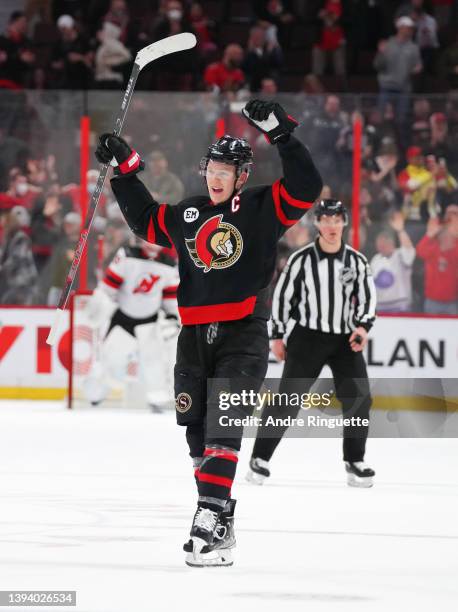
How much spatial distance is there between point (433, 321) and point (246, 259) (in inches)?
196

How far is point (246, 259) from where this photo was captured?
4.16 meters

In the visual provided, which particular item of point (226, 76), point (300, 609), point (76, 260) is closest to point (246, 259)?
point (76, 260)

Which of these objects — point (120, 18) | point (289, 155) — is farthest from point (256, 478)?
point (120, 18)

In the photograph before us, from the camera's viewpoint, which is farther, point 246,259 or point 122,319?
point 122,319

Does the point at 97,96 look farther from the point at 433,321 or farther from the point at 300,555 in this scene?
the point at 300,555

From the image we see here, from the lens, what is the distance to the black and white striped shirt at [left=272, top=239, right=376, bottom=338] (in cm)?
616

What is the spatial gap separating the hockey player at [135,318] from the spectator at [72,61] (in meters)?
3.01

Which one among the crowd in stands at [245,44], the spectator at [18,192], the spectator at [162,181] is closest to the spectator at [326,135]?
the spectator at [162,181]

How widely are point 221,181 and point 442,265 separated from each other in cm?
511

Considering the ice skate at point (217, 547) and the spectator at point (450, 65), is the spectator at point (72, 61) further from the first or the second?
the ice skate at point (217, 547)

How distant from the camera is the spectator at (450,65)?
11.1 m

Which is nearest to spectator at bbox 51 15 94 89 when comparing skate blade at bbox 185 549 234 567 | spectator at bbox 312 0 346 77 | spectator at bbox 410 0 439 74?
spectator at bbox 312 0 346 77

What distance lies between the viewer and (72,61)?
38.0 feet

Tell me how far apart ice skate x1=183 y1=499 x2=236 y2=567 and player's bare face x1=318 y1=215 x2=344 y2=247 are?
2.35 metres
